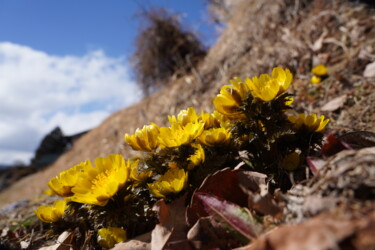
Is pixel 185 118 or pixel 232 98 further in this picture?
pixel 185 118

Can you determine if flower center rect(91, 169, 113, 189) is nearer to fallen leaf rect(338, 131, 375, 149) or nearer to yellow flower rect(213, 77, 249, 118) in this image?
yellow flower rect(213, 77, 249, 118)

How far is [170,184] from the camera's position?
3.24ft

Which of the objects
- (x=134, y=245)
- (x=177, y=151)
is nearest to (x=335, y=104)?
(x=177, y=151)

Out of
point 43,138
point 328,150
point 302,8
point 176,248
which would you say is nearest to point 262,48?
point 302,8

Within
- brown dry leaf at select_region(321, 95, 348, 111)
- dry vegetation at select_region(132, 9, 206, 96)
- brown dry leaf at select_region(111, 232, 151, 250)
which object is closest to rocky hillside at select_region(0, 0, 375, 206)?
brown dry leaf at select_region(321, 95, 348, 111)

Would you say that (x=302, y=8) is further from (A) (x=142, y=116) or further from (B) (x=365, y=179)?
(B) (x=365, y=179)

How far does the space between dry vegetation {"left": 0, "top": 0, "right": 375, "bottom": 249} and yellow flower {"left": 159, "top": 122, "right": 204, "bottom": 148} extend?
1.01 feet

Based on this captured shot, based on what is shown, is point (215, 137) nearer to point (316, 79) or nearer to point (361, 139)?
point (361, 139)

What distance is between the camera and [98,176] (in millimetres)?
1019

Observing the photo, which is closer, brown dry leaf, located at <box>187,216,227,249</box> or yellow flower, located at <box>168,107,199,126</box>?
brown dry leaf, located at <box>187,216,227,249</box>

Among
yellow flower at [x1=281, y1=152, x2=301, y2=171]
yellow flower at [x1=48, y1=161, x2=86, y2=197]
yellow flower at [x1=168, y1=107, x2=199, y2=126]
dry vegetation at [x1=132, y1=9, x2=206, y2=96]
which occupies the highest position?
dry vegetation at [x1=132, y1=9, x2=206, y2=96]

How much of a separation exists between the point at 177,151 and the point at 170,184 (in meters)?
0.12

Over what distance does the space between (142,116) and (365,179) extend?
4.72 metres

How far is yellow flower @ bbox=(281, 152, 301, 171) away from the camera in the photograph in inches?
42.0
